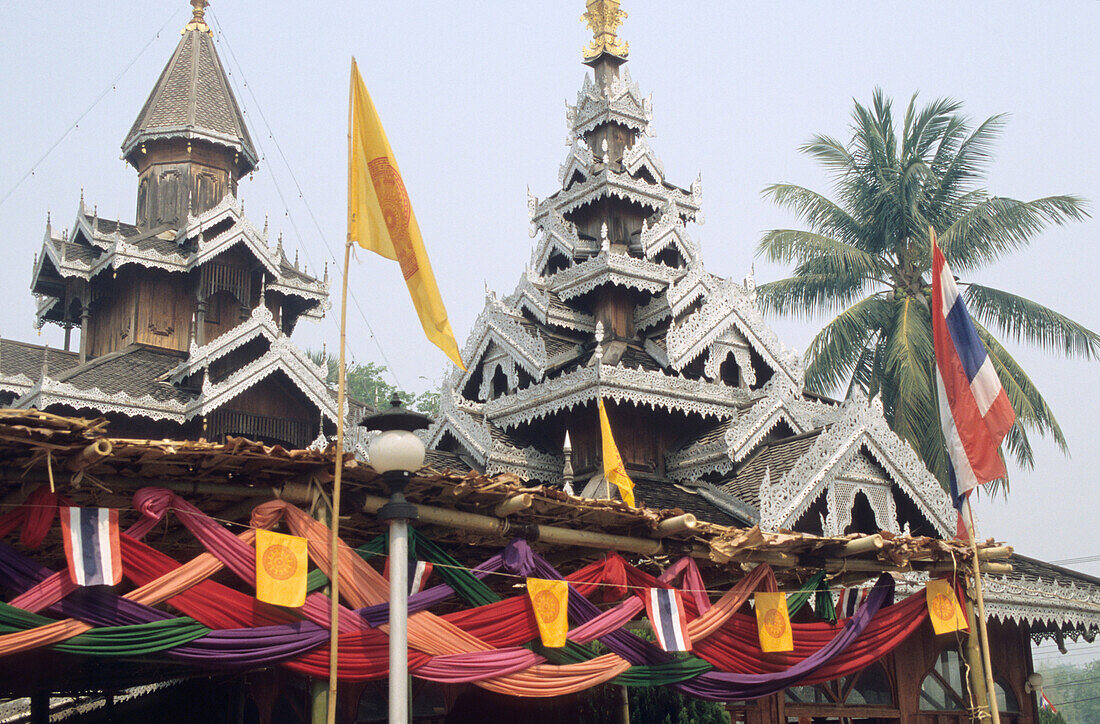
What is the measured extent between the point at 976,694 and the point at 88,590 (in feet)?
32.6

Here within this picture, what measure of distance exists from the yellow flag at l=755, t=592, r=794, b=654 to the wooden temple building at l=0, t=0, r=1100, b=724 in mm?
421

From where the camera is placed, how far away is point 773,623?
39.1 feet

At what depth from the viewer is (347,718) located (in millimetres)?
12602

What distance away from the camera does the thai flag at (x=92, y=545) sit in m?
7.79

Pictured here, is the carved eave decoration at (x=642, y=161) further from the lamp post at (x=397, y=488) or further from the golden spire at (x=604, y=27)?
the lamp post at (x=397, y=488)

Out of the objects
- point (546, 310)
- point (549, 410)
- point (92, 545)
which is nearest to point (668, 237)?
point (546, 310)

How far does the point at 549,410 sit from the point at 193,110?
14002 mm

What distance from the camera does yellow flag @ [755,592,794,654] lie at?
11.9 m

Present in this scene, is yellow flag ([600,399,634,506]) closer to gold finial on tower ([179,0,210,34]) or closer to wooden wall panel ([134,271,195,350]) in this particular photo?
wooden wall panel ([134,271,195,350])

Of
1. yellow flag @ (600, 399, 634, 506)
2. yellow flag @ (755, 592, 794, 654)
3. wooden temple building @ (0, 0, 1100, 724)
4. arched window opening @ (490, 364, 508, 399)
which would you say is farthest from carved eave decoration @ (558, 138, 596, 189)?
yellow flag @ (755, 592, 794, 654)

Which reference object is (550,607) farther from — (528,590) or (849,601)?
(849,601)

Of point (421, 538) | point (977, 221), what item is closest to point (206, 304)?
point (421, 538)

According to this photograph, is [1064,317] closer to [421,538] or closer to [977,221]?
[977,221]

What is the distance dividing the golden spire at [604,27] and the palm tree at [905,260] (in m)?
7.96
